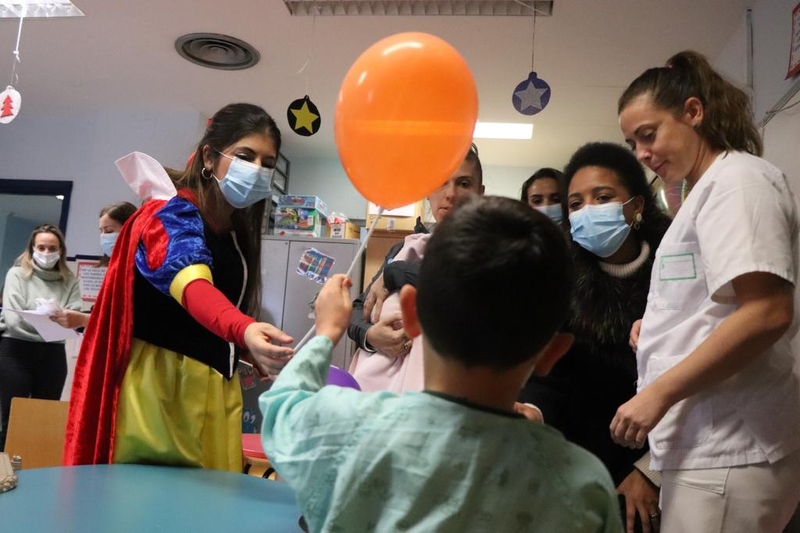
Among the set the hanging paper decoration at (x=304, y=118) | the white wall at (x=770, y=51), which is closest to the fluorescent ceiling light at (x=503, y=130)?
the white wall at (x=770, y=51)

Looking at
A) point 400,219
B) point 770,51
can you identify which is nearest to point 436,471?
point 770,51

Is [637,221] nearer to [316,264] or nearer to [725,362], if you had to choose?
[725,362]

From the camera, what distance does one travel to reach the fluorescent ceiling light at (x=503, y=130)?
443cm

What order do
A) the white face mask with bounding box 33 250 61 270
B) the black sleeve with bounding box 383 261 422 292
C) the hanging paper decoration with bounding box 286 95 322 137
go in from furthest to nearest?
the white face mask with bounding box 33 250 61 270 < the hanging paper decoration with bounding box 286 95 322 137 < the black sleeve with bounding box 383 261 422 292

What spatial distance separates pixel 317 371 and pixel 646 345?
25.6 inches

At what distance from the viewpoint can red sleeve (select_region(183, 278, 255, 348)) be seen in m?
1.05

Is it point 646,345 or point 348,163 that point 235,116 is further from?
point 646,345

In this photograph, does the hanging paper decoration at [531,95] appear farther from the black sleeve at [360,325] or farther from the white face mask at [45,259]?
the white face mask at [45,259]

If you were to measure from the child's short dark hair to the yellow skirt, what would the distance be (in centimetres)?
83

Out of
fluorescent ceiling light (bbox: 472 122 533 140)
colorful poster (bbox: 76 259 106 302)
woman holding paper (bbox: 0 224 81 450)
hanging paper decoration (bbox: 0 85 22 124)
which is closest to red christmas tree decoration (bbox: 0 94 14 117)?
hanging paper decoration (bbox: 0 85 22 124)

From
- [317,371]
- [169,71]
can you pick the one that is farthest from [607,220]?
[169,71]

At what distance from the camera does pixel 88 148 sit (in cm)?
476

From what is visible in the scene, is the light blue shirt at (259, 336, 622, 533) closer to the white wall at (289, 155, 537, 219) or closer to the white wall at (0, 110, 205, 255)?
the white wall at (0, 110, 205, 255)

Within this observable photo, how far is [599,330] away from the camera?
1.47m
